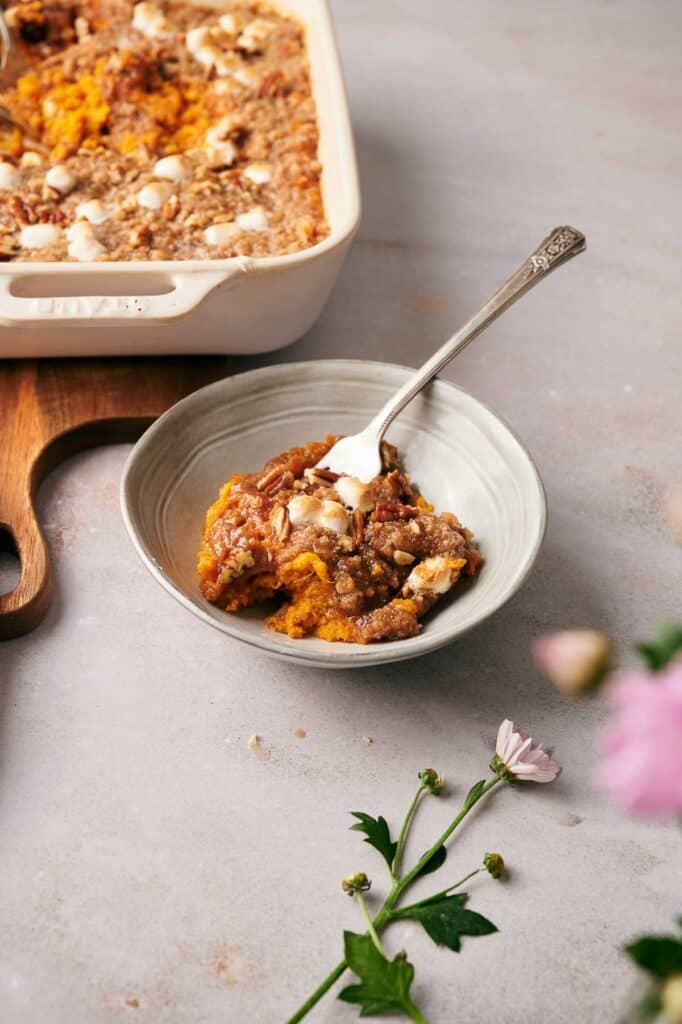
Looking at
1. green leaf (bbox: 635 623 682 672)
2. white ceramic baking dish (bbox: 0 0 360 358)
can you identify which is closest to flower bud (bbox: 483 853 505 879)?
green leaf (bbox: 635 623 682 672)

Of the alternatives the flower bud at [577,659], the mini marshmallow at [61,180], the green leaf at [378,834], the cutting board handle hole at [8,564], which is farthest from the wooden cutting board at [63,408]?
the flower bud at [577,659]

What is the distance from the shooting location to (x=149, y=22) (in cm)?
195

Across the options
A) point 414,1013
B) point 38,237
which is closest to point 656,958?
point 414,1013

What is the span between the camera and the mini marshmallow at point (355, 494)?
1.41 meters

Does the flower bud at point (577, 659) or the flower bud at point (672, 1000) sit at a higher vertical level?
the flower bud at point (577, 659)

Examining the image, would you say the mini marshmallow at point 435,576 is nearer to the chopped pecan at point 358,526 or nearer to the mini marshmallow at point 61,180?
the chopped pecan at point 358,526

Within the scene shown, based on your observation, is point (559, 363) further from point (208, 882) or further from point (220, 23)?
point (208, 882)

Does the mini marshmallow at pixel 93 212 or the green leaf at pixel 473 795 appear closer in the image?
the green leaf at pixel 473 795

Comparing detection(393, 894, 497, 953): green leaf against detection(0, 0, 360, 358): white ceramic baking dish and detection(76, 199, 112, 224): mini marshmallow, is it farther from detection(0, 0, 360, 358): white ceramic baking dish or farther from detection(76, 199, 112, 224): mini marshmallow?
detection(76, 199, 112, 224): mini marshmallow

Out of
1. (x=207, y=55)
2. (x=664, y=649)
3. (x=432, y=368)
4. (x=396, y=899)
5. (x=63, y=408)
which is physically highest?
(x=664, y=649)

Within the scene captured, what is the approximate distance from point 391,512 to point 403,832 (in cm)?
38

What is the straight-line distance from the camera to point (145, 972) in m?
1.14

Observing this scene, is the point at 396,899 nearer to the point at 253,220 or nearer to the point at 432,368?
the point at 432,368

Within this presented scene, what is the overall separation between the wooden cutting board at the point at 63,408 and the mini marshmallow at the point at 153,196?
0.23m
